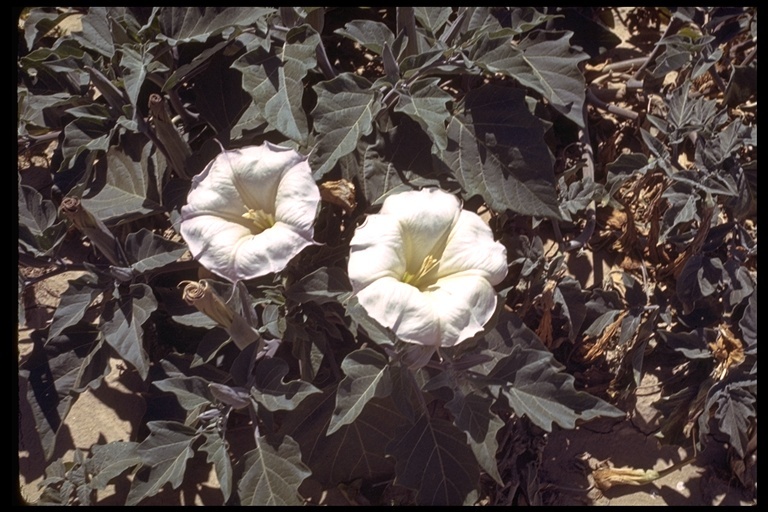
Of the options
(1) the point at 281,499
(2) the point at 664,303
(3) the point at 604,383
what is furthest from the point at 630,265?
(1) the point at 281,499

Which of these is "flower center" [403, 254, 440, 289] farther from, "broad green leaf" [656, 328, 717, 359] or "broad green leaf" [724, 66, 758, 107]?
"broad green leaf" [724, 66, 758, 107]

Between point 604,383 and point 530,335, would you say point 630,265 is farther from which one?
point 530,335

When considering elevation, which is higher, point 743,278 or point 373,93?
point 373,93

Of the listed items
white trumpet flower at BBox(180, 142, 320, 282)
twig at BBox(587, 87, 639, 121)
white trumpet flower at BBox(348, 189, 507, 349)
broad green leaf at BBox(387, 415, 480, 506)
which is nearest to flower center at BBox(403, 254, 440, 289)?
white trumpet flower at BBox(348, 189, 507, 349)

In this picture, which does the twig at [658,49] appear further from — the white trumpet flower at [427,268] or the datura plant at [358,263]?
the white trumpet flower at [427,268]

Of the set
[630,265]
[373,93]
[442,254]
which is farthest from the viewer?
[630,265]

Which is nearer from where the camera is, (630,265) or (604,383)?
(604,383)

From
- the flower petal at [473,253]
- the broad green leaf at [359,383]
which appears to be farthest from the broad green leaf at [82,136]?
the flower petal at [473,253]
